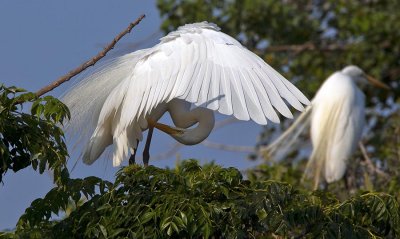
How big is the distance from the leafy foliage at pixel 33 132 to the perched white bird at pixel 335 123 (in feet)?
14.0

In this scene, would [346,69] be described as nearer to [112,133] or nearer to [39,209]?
[112,133]

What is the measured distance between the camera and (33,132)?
2.86m

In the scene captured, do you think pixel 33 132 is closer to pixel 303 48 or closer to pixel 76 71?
pixel 76 71

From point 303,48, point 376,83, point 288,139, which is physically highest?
point 303,48

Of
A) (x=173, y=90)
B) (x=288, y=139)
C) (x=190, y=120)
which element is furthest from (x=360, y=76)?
(x=173, y=90)

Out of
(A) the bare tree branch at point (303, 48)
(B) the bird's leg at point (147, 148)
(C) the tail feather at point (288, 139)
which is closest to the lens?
(B) the bird's leg at point (147, 148)

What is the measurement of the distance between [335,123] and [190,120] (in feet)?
10.9

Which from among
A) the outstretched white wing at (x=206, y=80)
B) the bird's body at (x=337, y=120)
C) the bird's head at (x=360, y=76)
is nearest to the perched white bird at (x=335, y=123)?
the bird's body at (x=337, y=120)

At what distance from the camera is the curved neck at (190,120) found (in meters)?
4.08

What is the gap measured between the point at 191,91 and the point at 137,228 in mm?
849

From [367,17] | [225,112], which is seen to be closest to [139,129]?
[225,112]

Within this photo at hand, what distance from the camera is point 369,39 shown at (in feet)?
23.9

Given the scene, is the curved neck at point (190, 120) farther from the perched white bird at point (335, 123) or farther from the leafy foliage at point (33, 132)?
the perched white bird at point (335, 123)

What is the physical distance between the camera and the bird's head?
753 centimetres
